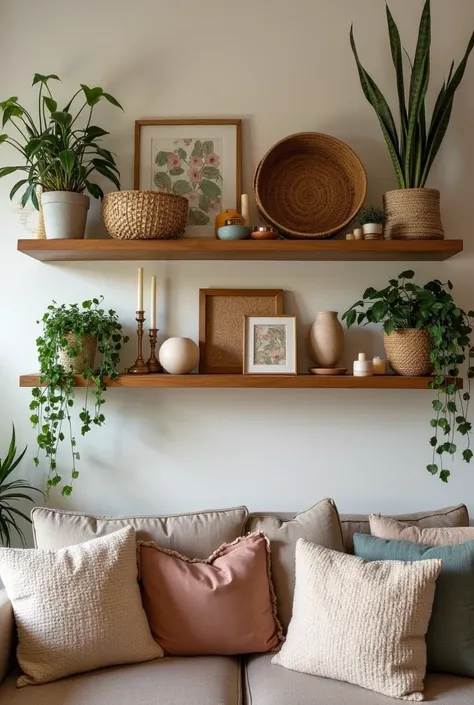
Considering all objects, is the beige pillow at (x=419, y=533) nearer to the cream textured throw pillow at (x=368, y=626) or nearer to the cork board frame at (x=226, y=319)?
the cream textured throw pillow at (x=368, y=626)

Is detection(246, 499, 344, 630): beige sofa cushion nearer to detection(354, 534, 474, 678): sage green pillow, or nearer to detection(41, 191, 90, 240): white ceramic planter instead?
detection(354, 534, 474, 678): sage green pillow

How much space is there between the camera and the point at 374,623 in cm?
169

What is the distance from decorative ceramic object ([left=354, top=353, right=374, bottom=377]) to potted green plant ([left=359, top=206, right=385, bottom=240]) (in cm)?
45

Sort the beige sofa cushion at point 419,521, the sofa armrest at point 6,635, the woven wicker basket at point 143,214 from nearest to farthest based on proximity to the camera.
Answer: the sofa armrest at point 6,635
the beige sofa cushion at point 419,521
the woven wicker basket at point 143,214

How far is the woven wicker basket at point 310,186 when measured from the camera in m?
2.36

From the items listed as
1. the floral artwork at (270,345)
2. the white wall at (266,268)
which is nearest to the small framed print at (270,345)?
the floral artwork at (270,345)

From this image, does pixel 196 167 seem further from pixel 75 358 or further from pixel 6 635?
pixel 6 635

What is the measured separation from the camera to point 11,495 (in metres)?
2.32

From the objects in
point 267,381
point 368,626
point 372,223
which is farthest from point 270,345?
point 368,626

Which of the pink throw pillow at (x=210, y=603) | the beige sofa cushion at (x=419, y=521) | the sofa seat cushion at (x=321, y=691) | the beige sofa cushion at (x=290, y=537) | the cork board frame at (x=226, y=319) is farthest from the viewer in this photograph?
the cork board frame at (x=226, y=319)

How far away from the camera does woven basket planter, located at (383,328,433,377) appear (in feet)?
7.23

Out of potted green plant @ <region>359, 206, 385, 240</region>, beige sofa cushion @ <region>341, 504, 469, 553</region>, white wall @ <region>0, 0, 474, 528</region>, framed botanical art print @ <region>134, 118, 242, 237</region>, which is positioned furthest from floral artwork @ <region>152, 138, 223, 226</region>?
beige sofa cushion @ <region>341, 504, 469, 553</region>

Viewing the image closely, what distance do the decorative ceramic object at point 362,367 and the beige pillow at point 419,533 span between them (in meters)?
0.51

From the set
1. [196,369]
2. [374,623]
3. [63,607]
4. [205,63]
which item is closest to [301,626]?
[374,623]
